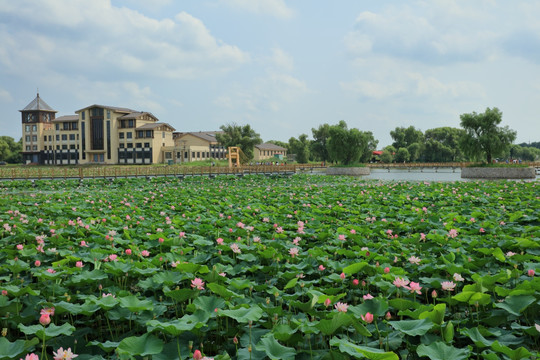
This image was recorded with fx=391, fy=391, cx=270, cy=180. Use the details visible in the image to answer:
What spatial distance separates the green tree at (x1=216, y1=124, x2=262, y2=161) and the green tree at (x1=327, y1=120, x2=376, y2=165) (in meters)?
17.4

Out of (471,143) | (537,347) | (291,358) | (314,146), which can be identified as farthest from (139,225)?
(314,146)

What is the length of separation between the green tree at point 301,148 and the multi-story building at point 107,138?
919 inches

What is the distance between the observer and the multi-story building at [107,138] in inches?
2384

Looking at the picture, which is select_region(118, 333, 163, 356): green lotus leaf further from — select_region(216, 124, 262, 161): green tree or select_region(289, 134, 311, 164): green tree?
Answer: select_region(289, 134, 311, 164): green tree

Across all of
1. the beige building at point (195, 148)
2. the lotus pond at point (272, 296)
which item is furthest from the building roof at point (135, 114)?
the lotus pond at point (272, 296)

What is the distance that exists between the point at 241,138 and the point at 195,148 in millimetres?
8738

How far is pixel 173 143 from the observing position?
212 ft

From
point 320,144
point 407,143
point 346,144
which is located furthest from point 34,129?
point 407,143

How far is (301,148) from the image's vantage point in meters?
73.9

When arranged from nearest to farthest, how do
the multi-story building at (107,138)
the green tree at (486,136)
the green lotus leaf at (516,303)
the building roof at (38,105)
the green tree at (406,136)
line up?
the green lotus leaf at (516,303)
the green tree at (486,136)
the multi-story building at (107,138)
the building roof at (38,105)
the green tree at (406,136)

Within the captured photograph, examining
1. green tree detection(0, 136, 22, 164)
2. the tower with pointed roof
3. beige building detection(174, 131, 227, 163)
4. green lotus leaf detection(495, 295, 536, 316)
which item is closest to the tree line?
beige building detection(174, 131, 227, 163)

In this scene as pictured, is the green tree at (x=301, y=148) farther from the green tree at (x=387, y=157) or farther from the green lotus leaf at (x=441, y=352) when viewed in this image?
the green lotus leaf at (x=441, y=352)

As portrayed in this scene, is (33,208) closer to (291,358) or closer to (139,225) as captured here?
(139,225)

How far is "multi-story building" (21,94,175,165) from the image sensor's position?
6056cm
